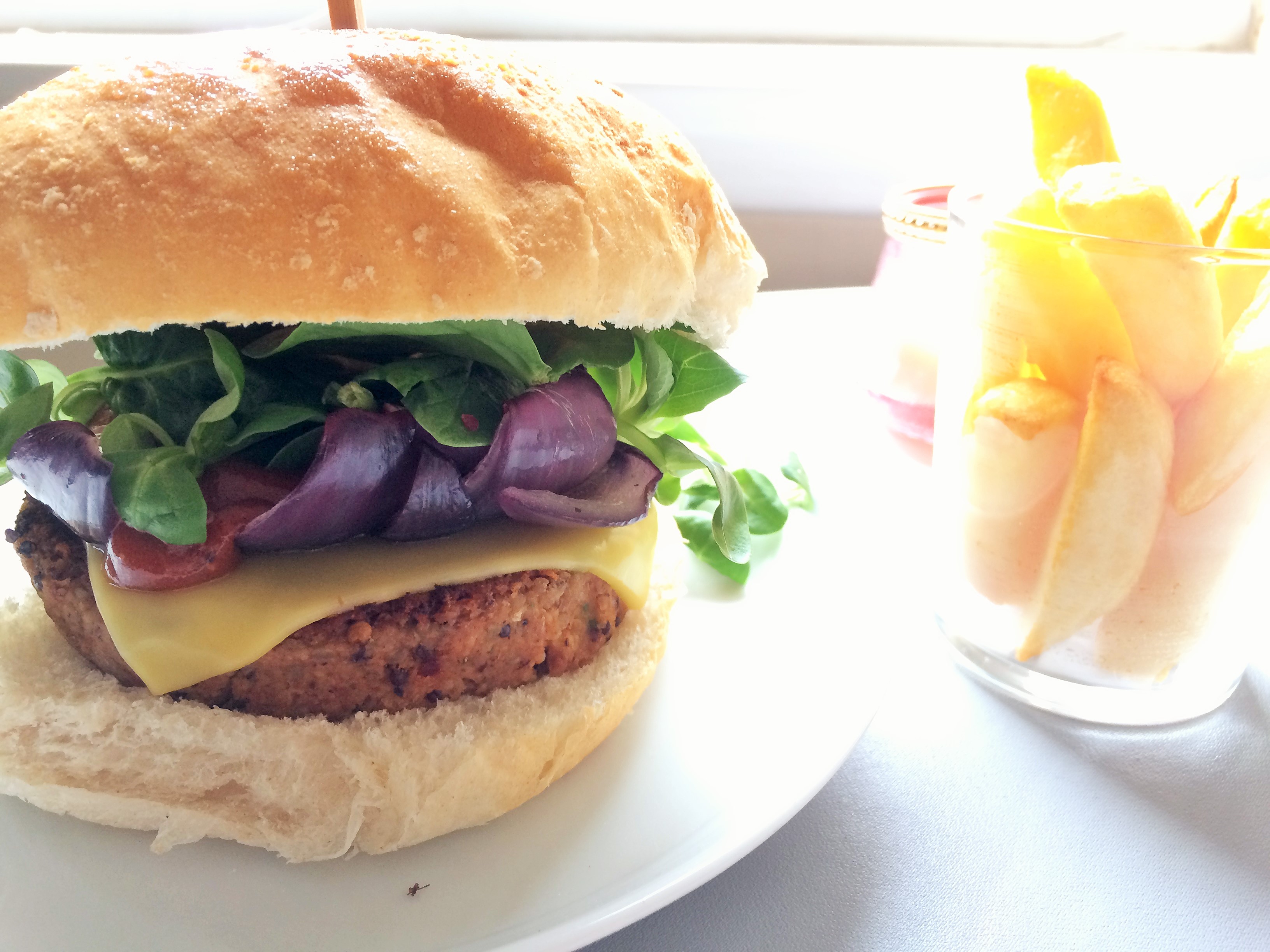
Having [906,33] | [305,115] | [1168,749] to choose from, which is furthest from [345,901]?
[906,33]

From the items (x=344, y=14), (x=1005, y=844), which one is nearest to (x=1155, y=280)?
(x=1005, y=844)

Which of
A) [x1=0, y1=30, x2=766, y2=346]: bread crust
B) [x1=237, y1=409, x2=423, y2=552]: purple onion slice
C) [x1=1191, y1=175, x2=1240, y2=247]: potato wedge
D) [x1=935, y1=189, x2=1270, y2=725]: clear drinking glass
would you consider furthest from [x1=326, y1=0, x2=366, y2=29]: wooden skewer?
[x1=1191, y1=175, x2=1240, y2=247]: potato wedge

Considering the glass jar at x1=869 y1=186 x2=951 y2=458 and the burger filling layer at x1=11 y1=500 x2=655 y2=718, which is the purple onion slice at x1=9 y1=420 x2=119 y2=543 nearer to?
the burger filling layer at x1=11 y1=500 x2=655 y2=718

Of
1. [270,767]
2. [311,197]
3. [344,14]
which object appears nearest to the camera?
[311,197]

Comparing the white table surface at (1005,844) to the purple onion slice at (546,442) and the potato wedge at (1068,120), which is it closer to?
the purple onion slice at (546,442)

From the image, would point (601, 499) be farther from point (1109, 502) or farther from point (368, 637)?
point (1109, 502)

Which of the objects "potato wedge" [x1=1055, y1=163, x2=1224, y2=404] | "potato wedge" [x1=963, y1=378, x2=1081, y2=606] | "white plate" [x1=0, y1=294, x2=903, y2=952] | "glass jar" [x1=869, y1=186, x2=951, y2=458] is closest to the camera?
"white plate" [x1=0, y1=294, x2=903, y2=952]

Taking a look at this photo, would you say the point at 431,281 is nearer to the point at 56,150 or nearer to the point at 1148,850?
the point at 56,150
